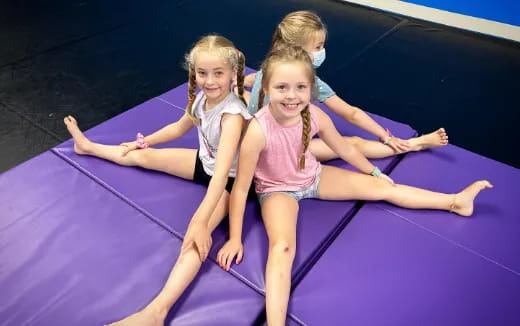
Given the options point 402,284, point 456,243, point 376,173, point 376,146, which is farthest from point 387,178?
point 402,284

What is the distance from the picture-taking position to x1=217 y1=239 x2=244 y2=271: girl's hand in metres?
1.63

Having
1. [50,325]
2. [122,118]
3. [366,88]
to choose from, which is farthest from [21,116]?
[366,88]

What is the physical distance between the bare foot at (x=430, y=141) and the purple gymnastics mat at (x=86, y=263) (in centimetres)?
124

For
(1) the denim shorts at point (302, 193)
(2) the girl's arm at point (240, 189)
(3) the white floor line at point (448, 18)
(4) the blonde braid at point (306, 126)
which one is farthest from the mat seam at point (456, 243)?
(3) the white floor line at point (448, 18)

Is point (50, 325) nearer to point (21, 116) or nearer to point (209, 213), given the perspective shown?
point (209, 213)

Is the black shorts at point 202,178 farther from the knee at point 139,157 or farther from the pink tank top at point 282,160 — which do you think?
the knee at point 139,157

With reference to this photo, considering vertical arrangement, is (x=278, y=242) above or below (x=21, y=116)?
above

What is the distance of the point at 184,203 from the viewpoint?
1915mm

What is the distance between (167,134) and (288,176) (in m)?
0.70

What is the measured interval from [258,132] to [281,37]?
0.55m

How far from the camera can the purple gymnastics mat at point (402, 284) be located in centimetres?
148

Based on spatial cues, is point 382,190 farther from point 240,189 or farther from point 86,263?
point 86,263

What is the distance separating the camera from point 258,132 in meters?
1.67

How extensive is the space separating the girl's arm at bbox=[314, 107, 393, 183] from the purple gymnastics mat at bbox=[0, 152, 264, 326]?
0.74 meters
